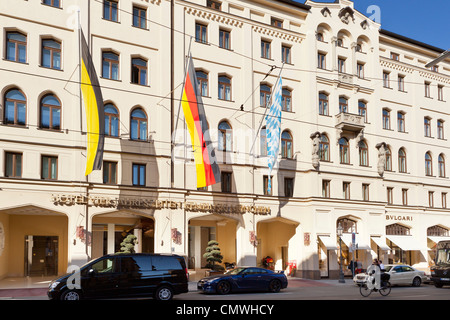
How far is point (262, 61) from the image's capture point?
3641 cm

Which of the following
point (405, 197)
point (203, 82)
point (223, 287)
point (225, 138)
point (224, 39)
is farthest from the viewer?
point (405, 197)

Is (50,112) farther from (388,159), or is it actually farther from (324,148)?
(388,159)

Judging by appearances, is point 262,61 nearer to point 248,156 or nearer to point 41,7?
point 248,156

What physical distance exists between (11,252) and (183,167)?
1254cm

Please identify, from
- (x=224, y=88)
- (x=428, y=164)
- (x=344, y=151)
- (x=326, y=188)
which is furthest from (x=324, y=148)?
(x=428, y=164)

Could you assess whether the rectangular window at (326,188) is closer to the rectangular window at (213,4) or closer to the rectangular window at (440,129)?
the rectangular window at (213,4)

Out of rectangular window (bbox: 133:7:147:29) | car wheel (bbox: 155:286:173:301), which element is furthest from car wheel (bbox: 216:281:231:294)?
rectangular window (bbox: 133:7:147:29)

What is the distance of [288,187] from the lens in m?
36.6

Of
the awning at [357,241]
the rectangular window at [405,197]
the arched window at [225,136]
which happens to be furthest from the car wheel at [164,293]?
the rectangular window at [405,197]

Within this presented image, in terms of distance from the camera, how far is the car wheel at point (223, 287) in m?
23.2

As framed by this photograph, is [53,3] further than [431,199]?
No

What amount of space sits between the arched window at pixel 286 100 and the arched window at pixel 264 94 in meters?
1.41

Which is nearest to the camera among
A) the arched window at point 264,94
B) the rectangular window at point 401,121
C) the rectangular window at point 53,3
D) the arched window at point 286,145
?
the rectangular window at point 53,3

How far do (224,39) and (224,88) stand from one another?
3.84m
